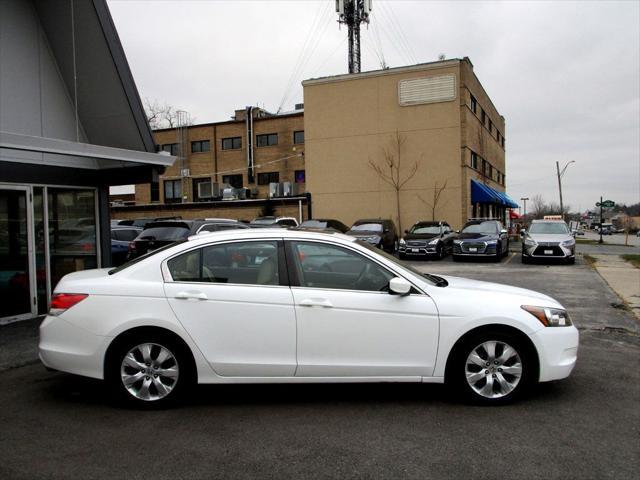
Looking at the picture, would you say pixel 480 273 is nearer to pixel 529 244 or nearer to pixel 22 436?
pixel 529 244

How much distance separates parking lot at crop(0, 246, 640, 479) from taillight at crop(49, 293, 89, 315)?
0.85 m

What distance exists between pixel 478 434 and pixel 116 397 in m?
2.93

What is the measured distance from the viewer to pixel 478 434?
388 cm

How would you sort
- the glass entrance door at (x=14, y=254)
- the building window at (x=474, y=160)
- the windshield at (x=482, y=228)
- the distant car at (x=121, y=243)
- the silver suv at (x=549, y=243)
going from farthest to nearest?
the building window at (x=474, y=160)
the windshield at (x=482, y=228)
the silver suv at (x=549, y=243)
the distant car at (x=121, y=243)
the glass entrance door at (x=14, y=254)

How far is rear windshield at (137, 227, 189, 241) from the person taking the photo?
11586mm

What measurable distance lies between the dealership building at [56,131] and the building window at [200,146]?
116 ft

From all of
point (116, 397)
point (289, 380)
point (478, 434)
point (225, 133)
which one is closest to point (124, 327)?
point (116, 397)

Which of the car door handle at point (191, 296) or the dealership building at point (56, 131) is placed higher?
the dealership building at point (56, 131)

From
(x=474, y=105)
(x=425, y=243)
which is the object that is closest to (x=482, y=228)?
(x=425, y=243)

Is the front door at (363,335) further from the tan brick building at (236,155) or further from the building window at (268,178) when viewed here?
the building window at (268,178)

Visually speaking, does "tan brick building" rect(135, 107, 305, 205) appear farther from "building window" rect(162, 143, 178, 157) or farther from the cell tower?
the cell tower

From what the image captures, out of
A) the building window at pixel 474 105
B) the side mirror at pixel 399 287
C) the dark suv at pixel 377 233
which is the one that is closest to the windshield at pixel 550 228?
the dark suv at pixel 377 233

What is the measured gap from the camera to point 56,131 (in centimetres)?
850

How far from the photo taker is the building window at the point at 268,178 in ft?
137
